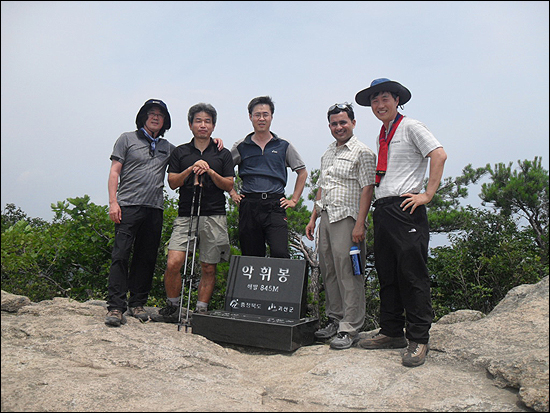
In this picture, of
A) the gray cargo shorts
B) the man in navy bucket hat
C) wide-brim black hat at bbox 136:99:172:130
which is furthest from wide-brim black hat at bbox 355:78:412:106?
wide-brim black hat at bbox 136:99:172:130

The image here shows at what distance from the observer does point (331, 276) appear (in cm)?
461

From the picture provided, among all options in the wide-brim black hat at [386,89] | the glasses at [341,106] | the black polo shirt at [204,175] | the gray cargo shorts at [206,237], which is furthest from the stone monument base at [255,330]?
the wide-brim black hat at [386,89]

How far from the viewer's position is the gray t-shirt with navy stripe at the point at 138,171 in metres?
4.77

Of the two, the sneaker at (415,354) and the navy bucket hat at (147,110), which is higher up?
the navy bucket hat at (147,110)

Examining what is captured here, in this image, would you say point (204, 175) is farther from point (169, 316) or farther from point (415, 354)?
point (415, 354)

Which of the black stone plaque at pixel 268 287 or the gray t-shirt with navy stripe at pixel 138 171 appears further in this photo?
the gray t-shirt with navy stripe at pixel 138 171

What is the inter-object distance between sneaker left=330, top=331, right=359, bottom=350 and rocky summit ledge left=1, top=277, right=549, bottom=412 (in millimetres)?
69

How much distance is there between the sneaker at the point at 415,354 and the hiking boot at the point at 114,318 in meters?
2.66

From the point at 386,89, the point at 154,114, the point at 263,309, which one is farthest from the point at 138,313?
the point at 386,89

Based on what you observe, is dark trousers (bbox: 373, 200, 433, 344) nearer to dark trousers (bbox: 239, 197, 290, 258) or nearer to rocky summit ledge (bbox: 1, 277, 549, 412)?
rocky summit ledge (bbox: 1, 277, 549, 412)

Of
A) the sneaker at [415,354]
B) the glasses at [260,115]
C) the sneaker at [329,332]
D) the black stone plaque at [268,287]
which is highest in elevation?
the glasses at [260,115]

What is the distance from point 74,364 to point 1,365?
1.67 ft

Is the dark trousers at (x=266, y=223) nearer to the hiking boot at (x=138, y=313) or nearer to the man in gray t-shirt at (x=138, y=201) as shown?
the man in gray t-shirt at (x=138, y=201)

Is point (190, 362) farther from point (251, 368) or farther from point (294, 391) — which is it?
point (294, 391)
